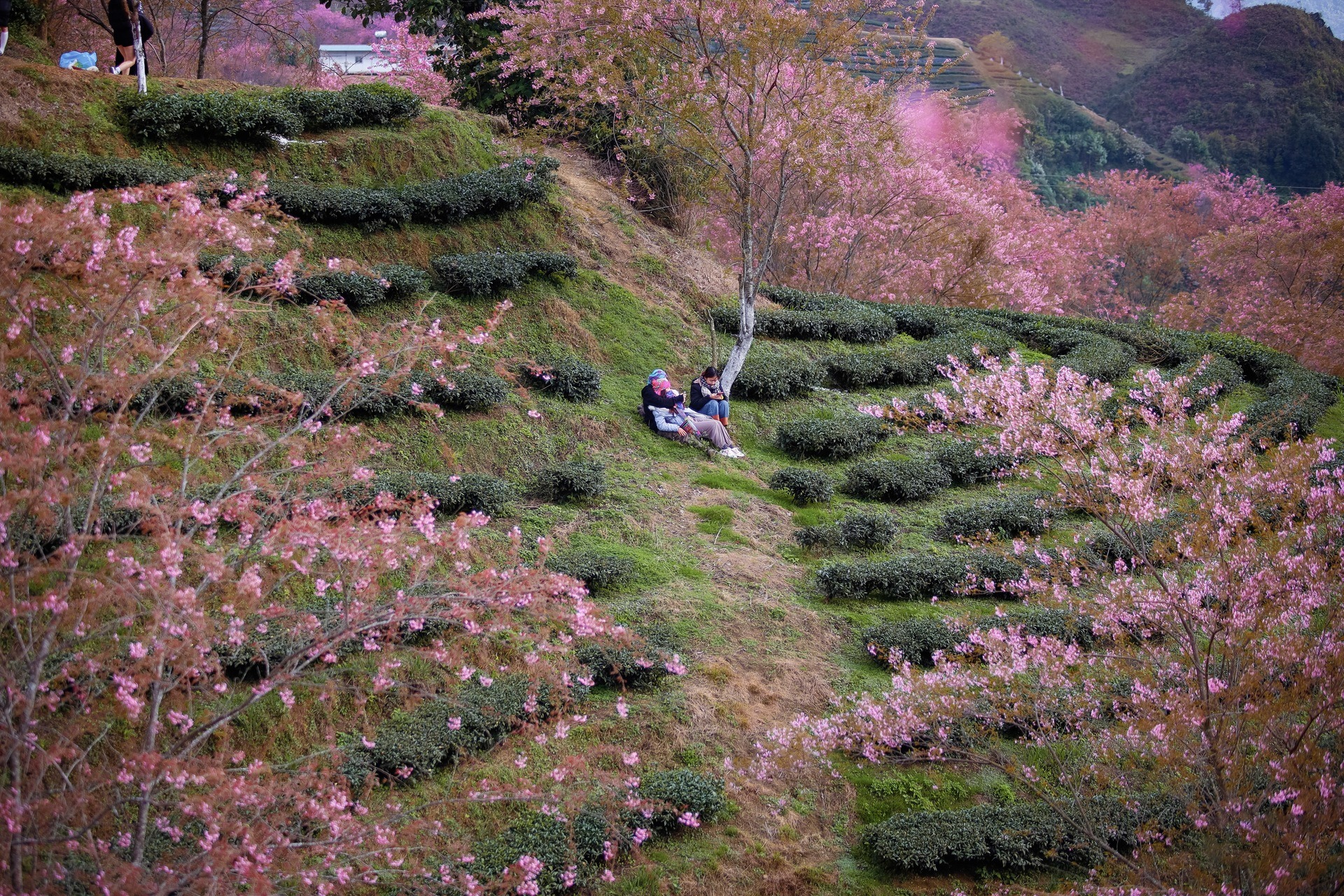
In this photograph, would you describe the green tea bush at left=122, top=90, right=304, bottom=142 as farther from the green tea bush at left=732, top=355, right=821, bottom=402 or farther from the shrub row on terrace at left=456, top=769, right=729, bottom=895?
the shrub row on terrace at left=456, top=769, right=729, bottom=895

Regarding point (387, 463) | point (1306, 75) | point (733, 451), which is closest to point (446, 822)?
point (387, 463)

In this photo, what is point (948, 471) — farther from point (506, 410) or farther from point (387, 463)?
point (387, 463)

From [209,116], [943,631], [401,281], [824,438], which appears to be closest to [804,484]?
[824,438]

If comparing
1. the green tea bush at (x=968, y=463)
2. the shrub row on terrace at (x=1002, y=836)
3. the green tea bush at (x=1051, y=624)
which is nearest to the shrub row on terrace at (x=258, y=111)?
the green tea bush at (x=968, y=463)

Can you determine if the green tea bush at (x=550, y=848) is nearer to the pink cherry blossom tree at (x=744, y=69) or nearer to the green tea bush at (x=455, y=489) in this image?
the green tea bush at (x=455, y=489)

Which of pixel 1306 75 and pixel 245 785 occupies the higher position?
pixel 1306 75

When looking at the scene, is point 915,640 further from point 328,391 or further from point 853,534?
point 328,391

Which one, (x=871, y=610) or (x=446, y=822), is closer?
(x=446, y=822)
